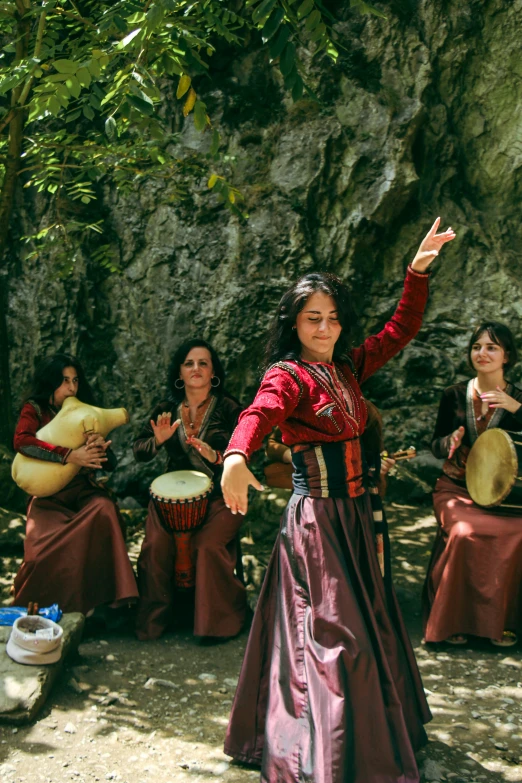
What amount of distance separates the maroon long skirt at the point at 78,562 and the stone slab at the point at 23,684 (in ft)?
1.86

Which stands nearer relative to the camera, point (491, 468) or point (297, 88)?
point (297, 88)

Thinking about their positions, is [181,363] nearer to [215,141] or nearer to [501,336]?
[215,141]

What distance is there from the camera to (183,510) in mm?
4738

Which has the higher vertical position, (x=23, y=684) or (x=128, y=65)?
(x=128, y=65)

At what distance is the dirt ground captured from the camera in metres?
3.18

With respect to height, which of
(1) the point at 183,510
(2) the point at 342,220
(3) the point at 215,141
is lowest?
(1) the point at 183,510

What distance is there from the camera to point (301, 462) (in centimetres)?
312

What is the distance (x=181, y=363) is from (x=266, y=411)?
2476 millimetres

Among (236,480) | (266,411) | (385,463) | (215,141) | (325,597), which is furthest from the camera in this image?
(385,463)

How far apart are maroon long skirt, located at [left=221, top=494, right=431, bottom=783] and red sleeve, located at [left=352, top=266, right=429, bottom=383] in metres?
0.63

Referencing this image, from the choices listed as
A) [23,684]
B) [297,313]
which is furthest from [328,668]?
[23,684]

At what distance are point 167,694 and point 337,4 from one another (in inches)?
269

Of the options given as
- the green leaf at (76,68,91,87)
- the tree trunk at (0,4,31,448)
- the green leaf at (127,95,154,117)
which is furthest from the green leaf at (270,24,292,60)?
the tree trunk at (0,4,31,448)

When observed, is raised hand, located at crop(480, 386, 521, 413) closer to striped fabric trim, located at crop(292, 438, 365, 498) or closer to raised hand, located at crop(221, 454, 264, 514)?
striped fabric trim, located at crop(292, 438, 365, 498)
